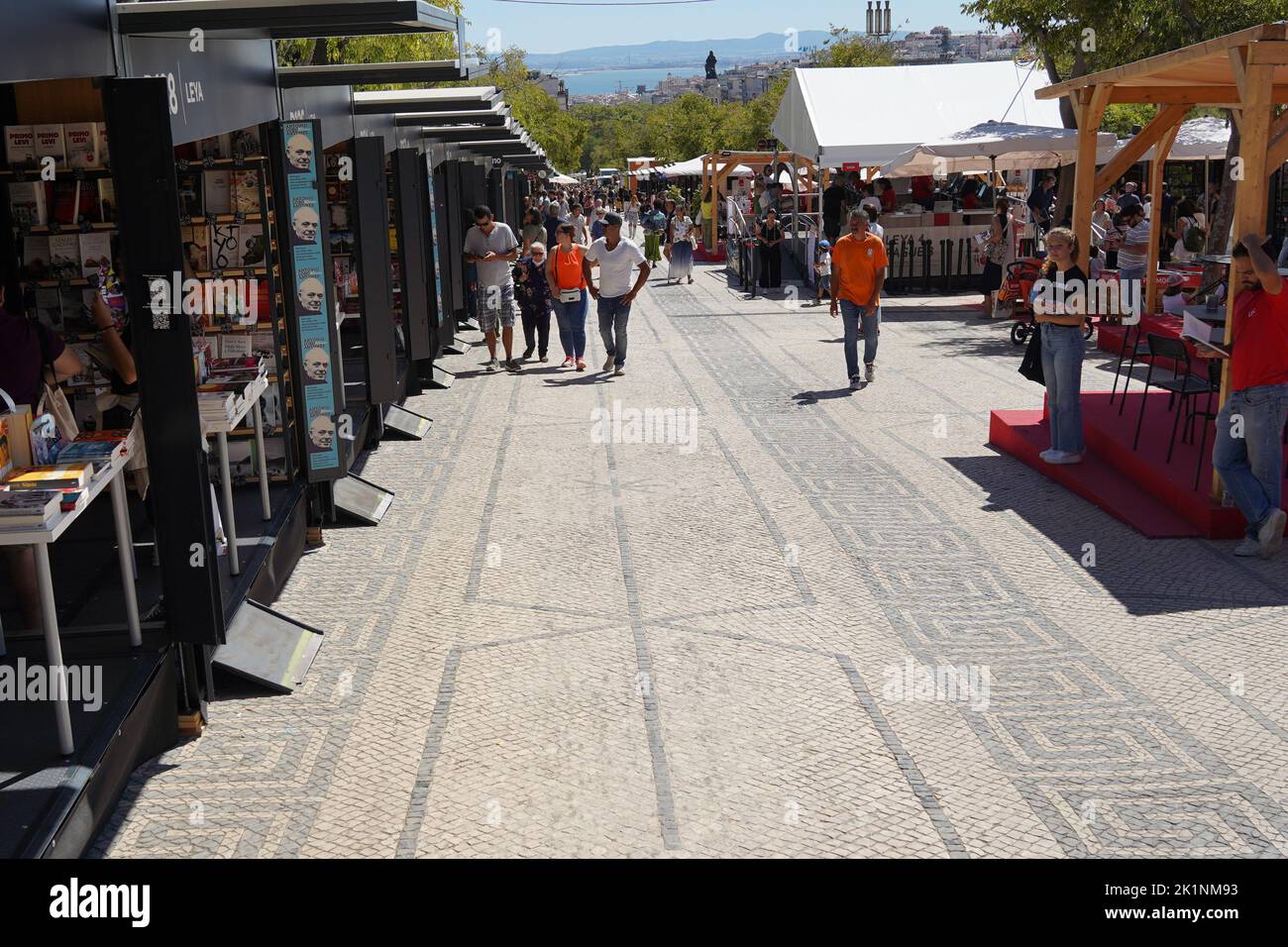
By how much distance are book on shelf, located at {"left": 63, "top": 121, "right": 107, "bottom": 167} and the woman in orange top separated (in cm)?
760

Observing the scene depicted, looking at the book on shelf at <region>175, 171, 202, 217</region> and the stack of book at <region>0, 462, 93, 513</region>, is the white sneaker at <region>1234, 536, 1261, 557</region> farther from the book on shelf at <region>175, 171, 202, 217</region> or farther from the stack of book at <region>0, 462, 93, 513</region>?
the book on shelf at <region>175, 171, 202, 217</region>

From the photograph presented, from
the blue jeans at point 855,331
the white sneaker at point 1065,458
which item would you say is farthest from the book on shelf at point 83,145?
the blue jeans at point 855,331

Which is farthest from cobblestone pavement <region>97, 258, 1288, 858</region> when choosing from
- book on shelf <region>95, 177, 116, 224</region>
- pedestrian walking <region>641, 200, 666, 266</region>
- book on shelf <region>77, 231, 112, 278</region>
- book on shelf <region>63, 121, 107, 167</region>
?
pedestrian walking <region>641, 200, 666, 266</region>

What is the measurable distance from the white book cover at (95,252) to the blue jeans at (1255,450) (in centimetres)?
622

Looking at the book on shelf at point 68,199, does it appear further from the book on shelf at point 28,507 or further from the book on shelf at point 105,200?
the book on shelf at point 28,507

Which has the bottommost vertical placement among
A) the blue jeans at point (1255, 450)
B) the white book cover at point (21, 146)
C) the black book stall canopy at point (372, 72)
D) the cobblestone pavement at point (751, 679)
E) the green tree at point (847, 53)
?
the cobblestone pavement at point (751, 679)

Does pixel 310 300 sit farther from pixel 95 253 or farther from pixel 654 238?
pixel 654 238

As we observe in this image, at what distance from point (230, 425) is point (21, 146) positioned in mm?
1920

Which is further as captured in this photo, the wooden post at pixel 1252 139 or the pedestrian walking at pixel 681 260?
the pedestrian walking at pixel 681 260

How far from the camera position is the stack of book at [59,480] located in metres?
4.81

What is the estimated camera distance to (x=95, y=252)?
7309 millimetres

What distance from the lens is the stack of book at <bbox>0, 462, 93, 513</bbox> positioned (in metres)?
4.81

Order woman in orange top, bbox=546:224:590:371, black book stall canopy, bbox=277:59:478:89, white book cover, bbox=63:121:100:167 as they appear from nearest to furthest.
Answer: white book cover, bbox=63:121:100:167
black book stall canopy, bbox=277:59:478:89
woman in orange top, bbox=546:224:590:371

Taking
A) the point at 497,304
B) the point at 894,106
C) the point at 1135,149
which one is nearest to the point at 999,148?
the point at 894,106
